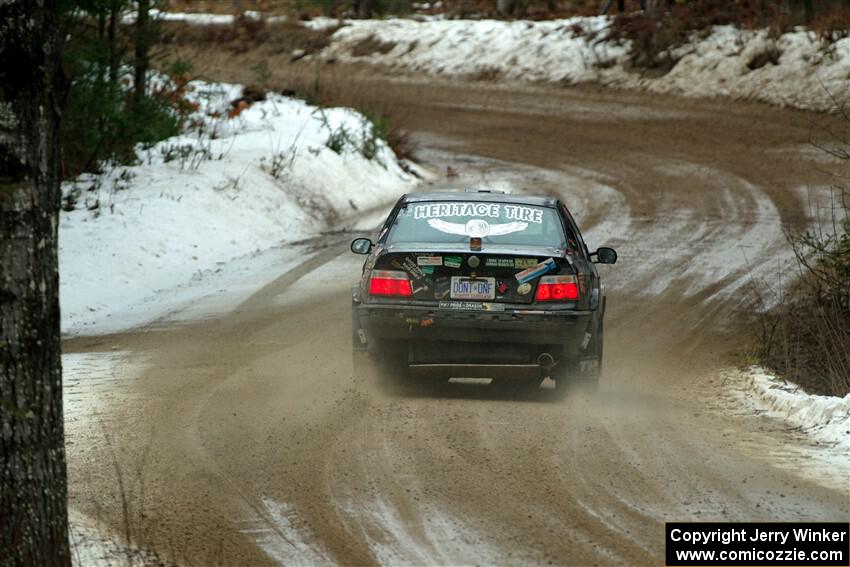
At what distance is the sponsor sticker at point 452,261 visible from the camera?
9773 mm

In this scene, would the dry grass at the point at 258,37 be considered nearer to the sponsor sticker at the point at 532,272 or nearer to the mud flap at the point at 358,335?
the mud flap at the point at 358,335

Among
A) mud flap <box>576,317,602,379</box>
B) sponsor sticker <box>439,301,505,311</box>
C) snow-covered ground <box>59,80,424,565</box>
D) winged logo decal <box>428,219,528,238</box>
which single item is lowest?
snow-covered ground <box>59,80,424,565</box>

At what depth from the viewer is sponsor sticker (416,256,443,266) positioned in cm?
980

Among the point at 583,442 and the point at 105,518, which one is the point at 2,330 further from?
the point at 583,442

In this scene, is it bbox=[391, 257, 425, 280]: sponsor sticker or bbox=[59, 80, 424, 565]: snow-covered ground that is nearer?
bbox=[391, 257, 425, 280]: sponsor sticker

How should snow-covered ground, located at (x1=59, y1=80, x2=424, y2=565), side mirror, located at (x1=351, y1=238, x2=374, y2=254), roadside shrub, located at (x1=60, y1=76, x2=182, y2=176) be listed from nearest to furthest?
side mirror, located at (x1=351, y1=238, x2=374, y2=254) < snow-covered ground, located at (x1=59, y1=80, x2=424, y2=565) < roadside shrub, located at (x1=60, y1=76, x2=182, y2=176)

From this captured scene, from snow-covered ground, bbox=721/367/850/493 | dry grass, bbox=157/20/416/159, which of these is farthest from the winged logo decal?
dry grass, bbox=157/20/416/159

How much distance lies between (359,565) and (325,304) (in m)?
8.09

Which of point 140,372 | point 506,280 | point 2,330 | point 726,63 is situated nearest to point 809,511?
point 506,280

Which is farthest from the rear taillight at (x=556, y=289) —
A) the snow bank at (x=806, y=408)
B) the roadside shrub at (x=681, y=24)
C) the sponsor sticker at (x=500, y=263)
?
the roadside shrub at (x=681, y=24)

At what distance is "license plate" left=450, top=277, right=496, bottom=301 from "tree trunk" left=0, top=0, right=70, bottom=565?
4358 mm

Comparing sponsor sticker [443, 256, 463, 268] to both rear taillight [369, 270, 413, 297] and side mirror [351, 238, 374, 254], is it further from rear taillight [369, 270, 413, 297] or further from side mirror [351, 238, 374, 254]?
side mirror [351, 238, 374, 254]

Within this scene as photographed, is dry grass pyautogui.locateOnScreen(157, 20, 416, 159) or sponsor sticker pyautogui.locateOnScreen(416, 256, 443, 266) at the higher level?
sponsor sticker pyautogui.locateOnScreen(416, 256, 443, 266)

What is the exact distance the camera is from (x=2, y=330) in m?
5.52
